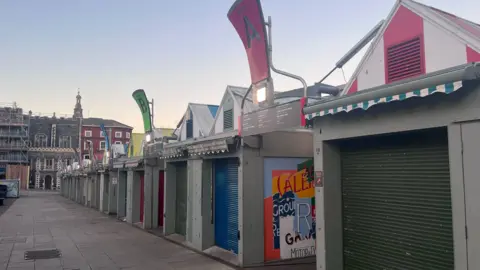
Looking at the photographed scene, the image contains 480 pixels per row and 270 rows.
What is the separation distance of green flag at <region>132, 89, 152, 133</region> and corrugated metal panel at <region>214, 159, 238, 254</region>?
716 cm

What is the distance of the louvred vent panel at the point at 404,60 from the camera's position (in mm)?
6703

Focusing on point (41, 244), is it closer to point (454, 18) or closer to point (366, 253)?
point (366, 253)

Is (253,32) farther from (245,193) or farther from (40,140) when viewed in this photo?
(40,140)

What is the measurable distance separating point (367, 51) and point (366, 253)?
381 cm

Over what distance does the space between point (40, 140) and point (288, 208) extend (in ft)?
272

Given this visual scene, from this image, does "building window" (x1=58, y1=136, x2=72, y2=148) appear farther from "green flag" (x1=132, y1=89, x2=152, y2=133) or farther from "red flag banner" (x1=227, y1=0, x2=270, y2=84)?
"red flag banner" (x1=227, y1=0, x2=270, y2=84)

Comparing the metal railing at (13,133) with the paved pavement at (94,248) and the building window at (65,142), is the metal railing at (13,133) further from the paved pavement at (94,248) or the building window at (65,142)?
the paved pavement at (94,248)

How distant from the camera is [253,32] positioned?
9000 mm

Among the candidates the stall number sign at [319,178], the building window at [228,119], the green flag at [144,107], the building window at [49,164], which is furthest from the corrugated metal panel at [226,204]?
the building window at [49,164]

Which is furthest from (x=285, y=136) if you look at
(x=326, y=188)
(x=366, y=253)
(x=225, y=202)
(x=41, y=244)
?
(x=41, y=244)

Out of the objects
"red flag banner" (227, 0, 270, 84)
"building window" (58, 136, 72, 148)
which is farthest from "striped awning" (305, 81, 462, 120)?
"building window" (58, 136, 72, 148)

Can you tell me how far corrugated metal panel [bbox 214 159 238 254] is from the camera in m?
11.5

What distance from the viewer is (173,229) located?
15656 mm

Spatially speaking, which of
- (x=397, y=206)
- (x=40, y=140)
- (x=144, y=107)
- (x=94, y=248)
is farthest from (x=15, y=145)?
(x=397, y=206)
